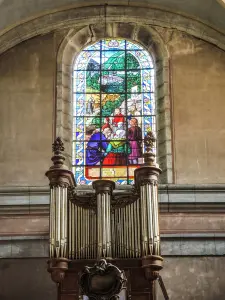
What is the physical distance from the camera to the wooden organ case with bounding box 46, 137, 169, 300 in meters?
12.1

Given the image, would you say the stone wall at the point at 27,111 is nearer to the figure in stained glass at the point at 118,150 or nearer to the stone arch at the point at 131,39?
the stone arch at the point at 131,39

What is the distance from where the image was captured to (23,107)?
591 inches

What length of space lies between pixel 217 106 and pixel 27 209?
3.78 meters

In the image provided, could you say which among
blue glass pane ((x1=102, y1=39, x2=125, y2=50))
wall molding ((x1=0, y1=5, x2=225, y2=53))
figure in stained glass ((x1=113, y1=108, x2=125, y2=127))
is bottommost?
figure in stained glass ((x1=113, y1=108, x2=125, y2=127))

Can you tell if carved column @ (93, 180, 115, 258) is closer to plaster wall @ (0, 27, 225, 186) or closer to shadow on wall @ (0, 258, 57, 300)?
shadow on wall @ (0, 258, 57, 300)

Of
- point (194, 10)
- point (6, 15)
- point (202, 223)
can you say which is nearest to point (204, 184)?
point (202, 223)

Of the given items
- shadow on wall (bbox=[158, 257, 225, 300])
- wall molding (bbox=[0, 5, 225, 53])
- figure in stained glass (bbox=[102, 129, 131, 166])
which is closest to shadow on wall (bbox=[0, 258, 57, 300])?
shadow on wall (bbox=[158, 257, 225, 300])

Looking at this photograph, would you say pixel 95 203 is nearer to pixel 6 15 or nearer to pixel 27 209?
pixel 27 209

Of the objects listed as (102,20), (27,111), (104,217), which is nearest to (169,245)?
(104,217)

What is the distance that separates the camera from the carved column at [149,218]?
12.3 meters

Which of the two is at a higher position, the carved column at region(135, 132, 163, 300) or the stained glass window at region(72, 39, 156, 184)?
the stained glass window at region(72, 39, 156, 184)

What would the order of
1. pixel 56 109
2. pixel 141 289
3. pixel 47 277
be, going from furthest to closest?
pixel 56 109 < pixel 47 277 < pixel 141 289

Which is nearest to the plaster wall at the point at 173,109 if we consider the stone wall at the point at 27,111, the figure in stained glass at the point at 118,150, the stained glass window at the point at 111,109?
the stone wall at the point at 27,111

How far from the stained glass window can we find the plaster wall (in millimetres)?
525
